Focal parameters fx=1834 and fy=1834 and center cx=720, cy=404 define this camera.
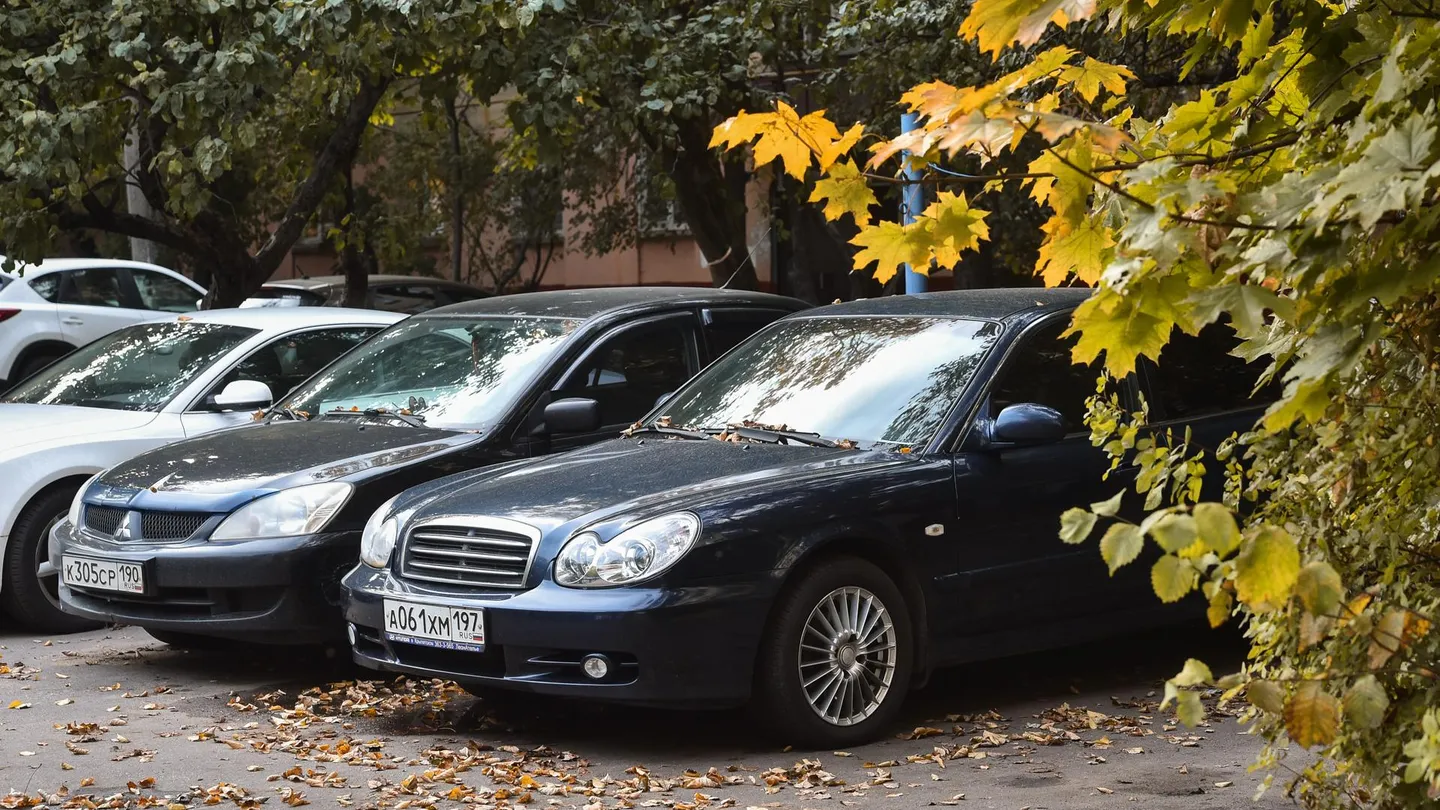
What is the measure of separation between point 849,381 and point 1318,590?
15.3 ft

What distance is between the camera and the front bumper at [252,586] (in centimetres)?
749

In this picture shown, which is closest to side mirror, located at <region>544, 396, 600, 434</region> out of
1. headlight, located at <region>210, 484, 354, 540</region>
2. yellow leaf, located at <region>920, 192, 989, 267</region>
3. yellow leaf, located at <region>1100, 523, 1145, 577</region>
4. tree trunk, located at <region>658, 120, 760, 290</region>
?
headlight, located at <region>210, 484, 354, 540</region>

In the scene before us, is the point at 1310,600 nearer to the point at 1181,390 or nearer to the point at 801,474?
the point at 801,474

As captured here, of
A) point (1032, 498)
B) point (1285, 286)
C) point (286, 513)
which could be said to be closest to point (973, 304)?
point (1032, 498)

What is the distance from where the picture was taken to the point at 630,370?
342 inches

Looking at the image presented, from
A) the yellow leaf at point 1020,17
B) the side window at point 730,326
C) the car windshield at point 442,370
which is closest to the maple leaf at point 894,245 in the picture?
the yellow leaf at point 1020,17

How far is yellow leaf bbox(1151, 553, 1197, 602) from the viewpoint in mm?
2662

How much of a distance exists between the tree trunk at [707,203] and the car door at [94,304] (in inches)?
220

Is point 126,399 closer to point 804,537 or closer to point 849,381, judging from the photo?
point 849,381

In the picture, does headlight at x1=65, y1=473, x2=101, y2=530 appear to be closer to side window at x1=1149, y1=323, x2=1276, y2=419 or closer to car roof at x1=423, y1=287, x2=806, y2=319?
car roof at x1=423, y1=287, x2=806, y2=319

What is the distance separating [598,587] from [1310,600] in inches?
149

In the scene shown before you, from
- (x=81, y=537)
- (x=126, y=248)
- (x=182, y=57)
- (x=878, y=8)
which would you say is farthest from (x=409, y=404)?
(x=126, y=248)

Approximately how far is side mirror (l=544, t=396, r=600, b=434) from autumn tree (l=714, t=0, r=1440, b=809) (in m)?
4.02

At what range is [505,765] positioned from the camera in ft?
20.6
